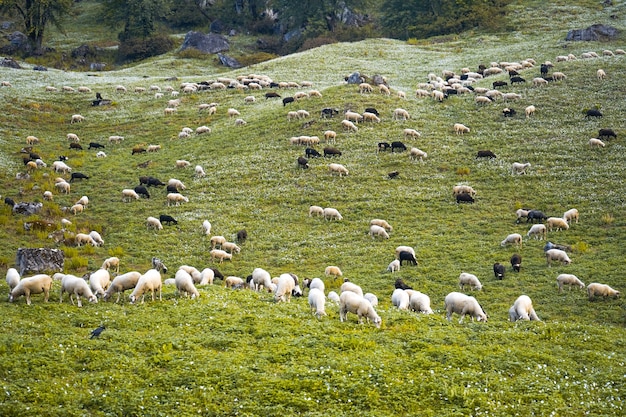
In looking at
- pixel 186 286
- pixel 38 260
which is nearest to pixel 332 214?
pixel 38 260

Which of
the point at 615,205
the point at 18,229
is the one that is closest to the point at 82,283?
the point at 18,229

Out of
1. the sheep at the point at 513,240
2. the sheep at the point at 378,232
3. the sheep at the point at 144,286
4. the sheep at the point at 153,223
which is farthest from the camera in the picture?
the sheep at the point at 153,223

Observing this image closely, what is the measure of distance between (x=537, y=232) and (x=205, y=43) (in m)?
70.7

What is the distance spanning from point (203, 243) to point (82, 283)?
12.9 m

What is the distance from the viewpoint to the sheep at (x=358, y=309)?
54.0 ft

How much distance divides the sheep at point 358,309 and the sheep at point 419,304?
115 inches

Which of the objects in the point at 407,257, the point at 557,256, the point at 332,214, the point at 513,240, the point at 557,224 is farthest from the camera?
the point at 332,214

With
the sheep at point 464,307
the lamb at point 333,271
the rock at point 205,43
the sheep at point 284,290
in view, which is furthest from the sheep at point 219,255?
the rock at point 205,43

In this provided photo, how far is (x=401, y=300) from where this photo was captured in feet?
65.8

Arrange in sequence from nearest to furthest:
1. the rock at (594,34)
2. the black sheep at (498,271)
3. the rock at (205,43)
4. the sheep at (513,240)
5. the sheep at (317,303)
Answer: the sheep at (317,303) < the black sheep at (498,271) < the sheep at (513,240) < the rock at (594,34) < the rock at (205,43)

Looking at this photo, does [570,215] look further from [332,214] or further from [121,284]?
[121,284]

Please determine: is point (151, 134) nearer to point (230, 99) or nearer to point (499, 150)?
point (230, 99)

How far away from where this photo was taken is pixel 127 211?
3403 centimetres

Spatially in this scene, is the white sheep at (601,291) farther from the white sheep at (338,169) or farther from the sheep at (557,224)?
the white sheep at (338,169)
